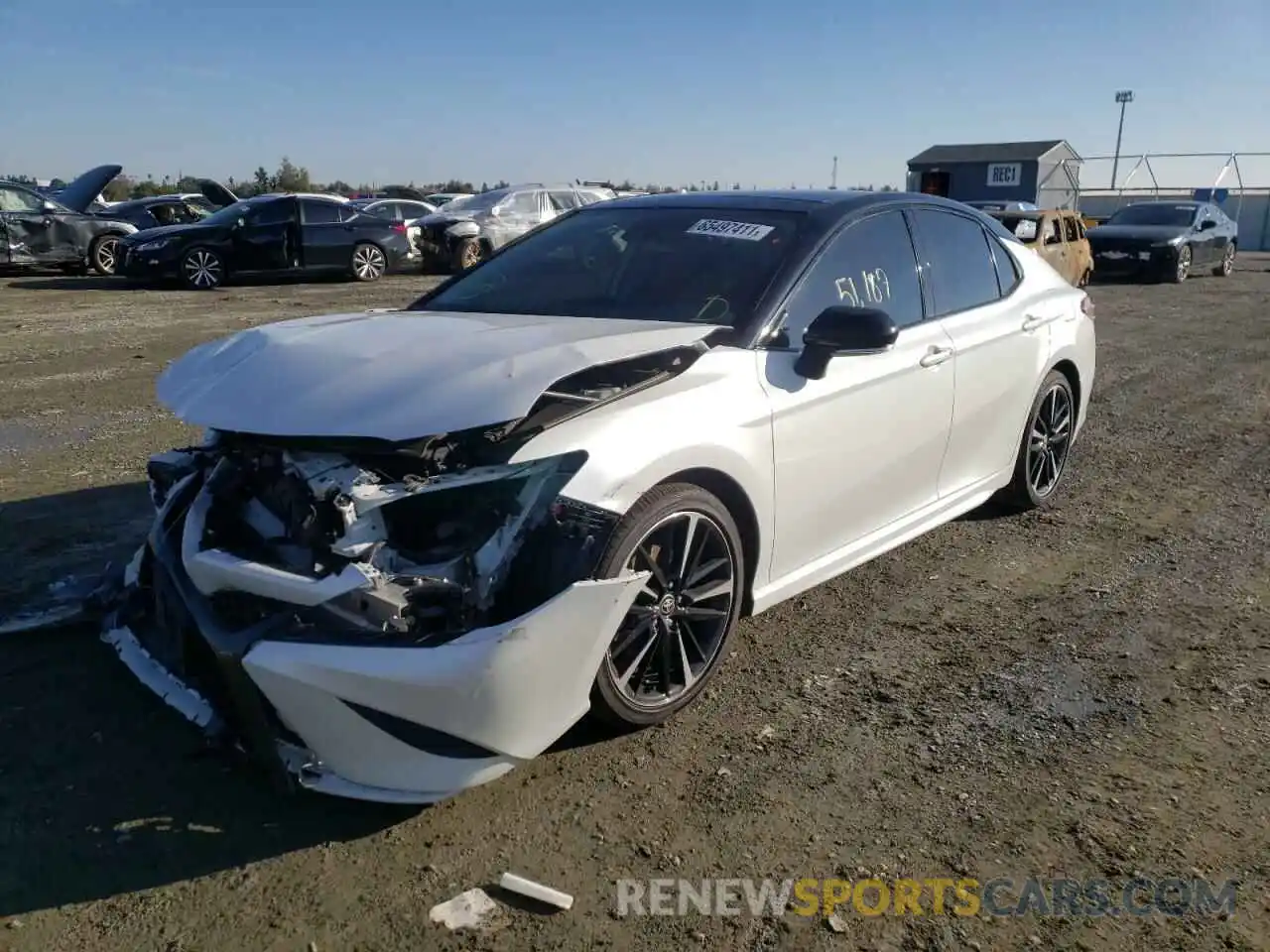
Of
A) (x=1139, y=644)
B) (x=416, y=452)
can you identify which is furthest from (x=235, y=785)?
(x=1139, y=644)

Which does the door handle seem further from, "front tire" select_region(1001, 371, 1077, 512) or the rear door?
the rear door

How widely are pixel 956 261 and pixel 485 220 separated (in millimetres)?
15029

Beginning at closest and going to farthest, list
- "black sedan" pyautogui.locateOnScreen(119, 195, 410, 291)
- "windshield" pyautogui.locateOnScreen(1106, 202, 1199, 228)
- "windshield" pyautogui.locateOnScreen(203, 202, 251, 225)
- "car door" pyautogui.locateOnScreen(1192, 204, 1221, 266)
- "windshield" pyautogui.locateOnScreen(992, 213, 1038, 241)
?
"windshield" pyautogui.locateOnScreen(992, 213, 1038, 241) → "black sedan" pyautogui.locateOnScreen(119, 195, 410, 291) → "windshield" pyautogui.locateOnScreen(203, 202, 251, 225) → "car door" pyautogui.locateOnScreen(1192, 204, 1221, 266) → "windshield" pyautogui.locateOnScreen(1106, 202, 1199, 228)

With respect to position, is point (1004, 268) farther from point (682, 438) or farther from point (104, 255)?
point (104, 255)

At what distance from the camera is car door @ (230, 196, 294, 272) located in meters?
16.4

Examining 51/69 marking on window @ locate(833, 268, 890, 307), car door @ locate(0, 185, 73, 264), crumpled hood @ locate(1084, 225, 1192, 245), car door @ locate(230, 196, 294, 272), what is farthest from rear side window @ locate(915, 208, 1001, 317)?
car door @ locate(0, 185, 73, 264)

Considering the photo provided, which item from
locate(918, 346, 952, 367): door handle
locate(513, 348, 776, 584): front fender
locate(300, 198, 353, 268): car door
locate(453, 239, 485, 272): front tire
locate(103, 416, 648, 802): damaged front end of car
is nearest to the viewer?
locate(103, 416, 648, 802): damaged front end of car

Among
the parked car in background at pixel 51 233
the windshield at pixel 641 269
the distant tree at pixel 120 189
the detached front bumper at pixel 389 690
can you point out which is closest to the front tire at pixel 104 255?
the parked car in background at pixel 51 233

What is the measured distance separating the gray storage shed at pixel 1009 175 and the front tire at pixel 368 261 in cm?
2565

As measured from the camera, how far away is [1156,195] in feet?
121

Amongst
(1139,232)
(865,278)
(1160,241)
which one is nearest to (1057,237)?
(1160,241)

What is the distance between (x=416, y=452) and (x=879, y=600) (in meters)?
2.33

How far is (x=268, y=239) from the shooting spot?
1653 centimetres

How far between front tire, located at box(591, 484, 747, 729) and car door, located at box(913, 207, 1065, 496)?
1554 millimetres
